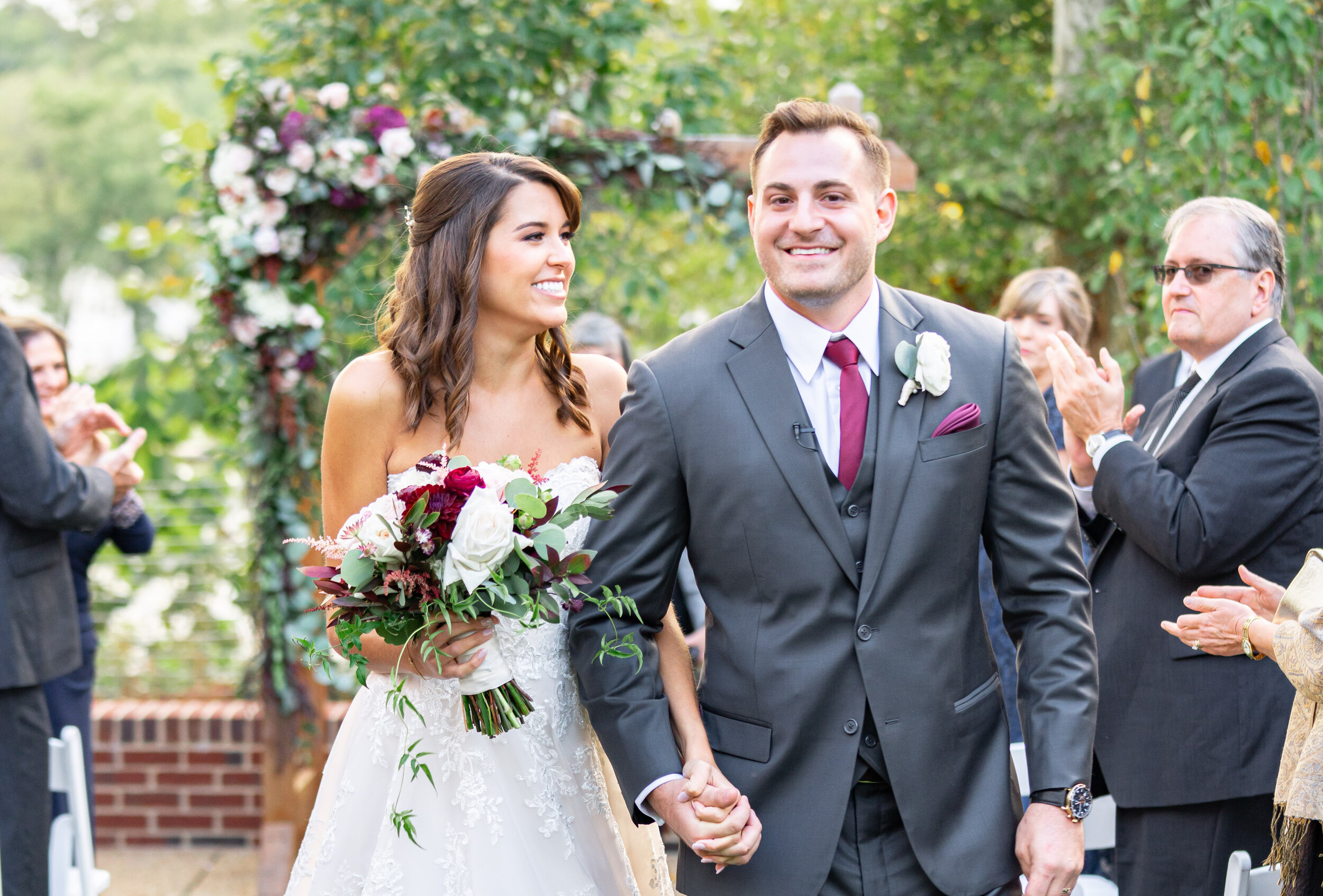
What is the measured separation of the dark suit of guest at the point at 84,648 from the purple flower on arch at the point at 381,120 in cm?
180

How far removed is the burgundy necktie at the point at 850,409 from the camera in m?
2.36

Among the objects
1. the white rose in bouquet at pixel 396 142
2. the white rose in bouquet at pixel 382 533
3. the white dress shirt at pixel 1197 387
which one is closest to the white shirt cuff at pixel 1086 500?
the white dress shirt at pixel 1197 387

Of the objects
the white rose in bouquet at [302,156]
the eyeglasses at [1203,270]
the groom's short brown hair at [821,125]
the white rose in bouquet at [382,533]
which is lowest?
the white rose in bouquet at [382,533]

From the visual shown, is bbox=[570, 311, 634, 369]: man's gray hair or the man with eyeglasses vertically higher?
bbox=[570, 311, 634, 369]: man's gray hair

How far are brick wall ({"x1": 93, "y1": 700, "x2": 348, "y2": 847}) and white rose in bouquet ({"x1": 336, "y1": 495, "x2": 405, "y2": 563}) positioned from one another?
3.78 metres

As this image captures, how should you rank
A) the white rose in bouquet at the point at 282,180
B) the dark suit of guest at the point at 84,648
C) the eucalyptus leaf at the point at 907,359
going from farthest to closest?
1. the white rose in bouquet at the point at 282,180
2. the dark suit of guest at the point at 84,648
3. the eucalyptus leaf at the point at 907,359

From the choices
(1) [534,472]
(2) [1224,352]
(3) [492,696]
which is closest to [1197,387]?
(2) [1224,352]

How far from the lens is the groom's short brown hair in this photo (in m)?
2.42

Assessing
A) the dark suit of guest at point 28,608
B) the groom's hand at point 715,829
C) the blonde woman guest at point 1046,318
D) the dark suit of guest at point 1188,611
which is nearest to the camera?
the groom's hand at point 715,829

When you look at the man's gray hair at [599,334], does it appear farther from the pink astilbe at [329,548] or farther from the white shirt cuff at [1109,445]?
the pink astilbe at [329,548]

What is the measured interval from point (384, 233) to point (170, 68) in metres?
25.9

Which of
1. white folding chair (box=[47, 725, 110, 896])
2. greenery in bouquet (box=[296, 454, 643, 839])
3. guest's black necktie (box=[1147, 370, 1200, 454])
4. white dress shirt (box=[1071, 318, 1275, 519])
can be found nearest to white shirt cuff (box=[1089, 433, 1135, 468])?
white dress shirt (box=[1071, 318, 1275, 519])

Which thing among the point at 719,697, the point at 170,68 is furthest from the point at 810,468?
the point at 170,68

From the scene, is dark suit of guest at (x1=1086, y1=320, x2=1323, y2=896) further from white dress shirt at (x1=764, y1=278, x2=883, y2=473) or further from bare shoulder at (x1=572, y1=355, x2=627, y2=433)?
bare shoulder at (x1=572, y1=355, x2=627, y2=433)
